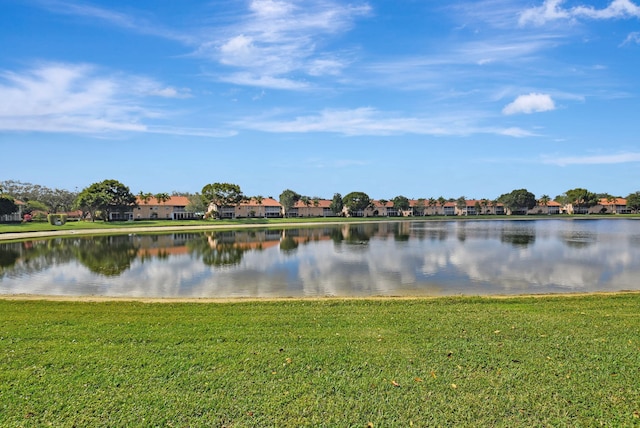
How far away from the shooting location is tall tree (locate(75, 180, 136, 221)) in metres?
75.8

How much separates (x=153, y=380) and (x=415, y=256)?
917 inches

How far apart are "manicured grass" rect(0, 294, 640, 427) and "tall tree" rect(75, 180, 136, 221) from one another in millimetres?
74385

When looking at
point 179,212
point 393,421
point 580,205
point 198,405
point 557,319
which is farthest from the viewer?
point 580,205

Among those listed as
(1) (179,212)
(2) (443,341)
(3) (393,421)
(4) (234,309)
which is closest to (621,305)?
(2) (443,341)

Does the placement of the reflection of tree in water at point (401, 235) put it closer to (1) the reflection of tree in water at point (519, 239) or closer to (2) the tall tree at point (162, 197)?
(1) the reflection of tree in water at point (519, 239)

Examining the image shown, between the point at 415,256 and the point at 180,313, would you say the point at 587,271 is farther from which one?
the point at 180,313

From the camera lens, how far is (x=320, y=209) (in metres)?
135

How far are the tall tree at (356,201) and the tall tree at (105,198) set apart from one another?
63668mm

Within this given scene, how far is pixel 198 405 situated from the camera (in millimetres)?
5355

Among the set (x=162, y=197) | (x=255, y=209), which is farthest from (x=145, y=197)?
(x=255, y=209)

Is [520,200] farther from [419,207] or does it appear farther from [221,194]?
[221,194]

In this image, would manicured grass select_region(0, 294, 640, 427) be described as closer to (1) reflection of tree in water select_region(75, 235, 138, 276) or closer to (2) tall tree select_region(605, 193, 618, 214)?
(1) reflection of tree in water select_region(75, 235, 138, 276)

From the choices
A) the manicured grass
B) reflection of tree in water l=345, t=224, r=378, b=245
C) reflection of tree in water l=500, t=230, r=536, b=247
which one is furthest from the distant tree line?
the manicured grass

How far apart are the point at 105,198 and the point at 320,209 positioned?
236 feet
